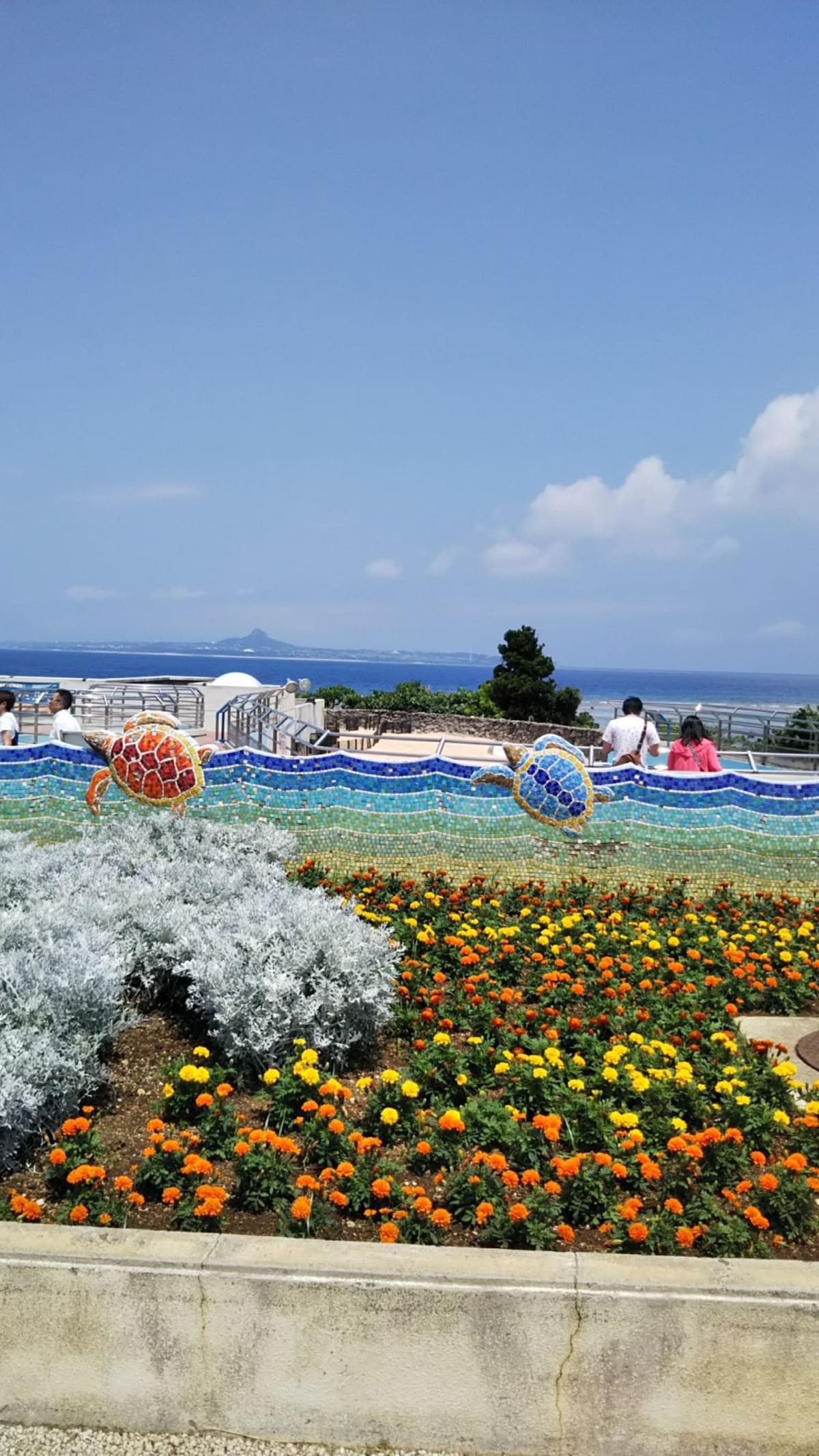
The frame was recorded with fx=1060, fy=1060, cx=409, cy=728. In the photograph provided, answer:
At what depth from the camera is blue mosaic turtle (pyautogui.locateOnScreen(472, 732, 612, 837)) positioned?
790 cm

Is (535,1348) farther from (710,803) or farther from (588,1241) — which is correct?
(710,803)

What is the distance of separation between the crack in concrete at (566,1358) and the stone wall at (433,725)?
69.7ft

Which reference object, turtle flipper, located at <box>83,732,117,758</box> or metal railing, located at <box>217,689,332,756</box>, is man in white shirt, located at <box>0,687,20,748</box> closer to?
turtle flipper, located at <box>83,732,117,758</box>

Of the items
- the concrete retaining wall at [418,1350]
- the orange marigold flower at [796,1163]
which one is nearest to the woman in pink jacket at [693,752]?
the orange marigold flower at [796,1163]

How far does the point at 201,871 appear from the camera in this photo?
6.04 metres

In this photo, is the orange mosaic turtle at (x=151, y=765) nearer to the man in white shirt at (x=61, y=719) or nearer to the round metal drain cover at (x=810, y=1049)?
the man in white shirt at (x=61, y=719)

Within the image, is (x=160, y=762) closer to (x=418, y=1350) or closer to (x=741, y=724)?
(x=418, y=1350)

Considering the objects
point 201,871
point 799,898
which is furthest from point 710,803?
point 201,871

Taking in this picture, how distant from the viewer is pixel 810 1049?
4949 mm

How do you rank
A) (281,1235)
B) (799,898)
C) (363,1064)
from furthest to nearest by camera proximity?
(799,898)
(363,1064)
(281,1235)

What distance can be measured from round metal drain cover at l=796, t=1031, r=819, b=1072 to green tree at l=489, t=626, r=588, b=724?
90.1 ft

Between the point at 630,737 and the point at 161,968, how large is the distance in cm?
554

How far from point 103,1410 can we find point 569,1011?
2807 mm

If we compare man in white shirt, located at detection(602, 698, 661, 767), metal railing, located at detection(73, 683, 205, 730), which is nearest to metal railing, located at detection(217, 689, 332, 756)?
man in white shirt, located at detection(602, 698, 661, 767)
